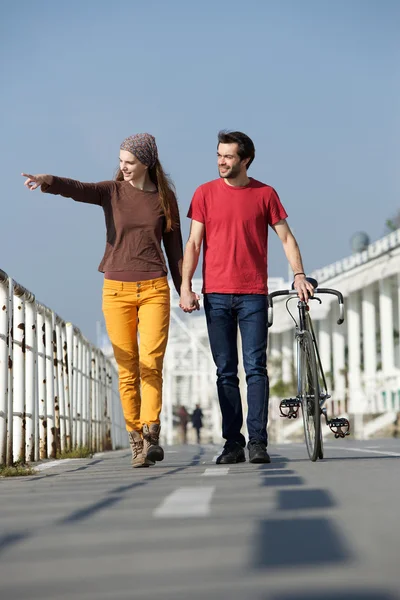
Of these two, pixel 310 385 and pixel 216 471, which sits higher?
pixel 310 385

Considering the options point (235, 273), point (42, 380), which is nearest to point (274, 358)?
point (42, 380)

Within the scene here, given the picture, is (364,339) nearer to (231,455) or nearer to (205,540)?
(231,455)

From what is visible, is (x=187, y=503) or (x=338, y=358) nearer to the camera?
(x=187, y=503)

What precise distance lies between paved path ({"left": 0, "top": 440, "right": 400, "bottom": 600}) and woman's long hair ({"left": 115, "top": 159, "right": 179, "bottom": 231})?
2.82 m

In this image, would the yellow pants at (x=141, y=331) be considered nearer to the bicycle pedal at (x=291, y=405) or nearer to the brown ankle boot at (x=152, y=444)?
the brown ankle boot at (x=152, y=444)

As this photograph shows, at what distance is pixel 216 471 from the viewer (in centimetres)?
704

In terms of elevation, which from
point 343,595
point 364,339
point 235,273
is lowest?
point 343,595

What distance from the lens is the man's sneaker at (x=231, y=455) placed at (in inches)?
323

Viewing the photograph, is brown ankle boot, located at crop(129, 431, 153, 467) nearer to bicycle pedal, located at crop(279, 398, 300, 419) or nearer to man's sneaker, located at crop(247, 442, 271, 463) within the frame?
man's sneaker, located at crop(247, 442, 271, 463)

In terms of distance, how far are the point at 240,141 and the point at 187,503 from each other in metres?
4.34

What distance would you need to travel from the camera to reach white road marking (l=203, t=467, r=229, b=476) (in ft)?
22.1

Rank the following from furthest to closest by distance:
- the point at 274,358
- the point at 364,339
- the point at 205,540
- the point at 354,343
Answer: the point at 274,358
the point at 354,343
the point at 364,339
the point at 205,540

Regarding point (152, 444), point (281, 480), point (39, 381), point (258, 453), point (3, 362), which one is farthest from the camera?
point (39, 381)

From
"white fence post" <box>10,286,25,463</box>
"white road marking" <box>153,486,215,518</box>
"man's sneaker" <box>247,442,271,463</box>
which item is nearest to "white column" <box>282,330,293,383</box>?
"white fence post" <box>10,286,25,463</box>
